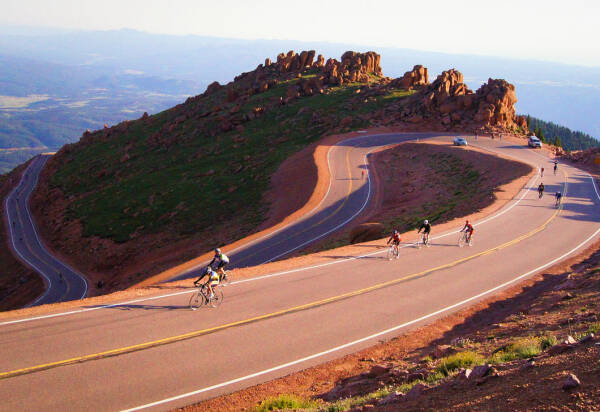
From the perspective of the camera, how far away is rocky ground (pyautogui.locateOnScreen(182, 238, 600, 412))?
851 centimetres

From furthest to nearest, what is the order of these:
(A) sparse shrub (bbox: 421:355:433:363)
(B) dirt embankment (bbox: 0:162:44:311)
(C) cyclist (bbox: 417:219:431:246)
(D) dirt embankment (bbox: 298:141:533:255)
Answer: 1. (B) dirt embankment (bbox: 0:162:44:311)
2. (D) dirt embankment (bbox: 298:141:533:255)
3. (C) cyclist (bbox: 417:219:431:246)
4. (A) sparse shrub (bbox: 421:355:433:363)

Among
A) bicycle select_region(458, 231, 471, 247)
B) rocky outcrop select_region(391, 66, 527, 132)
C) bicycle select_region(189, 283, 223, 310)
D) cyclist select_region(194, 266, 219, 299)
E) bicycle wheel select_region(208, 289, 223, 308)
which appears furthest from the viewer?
rocky outcrop select_region(391, 66, 527, 132)

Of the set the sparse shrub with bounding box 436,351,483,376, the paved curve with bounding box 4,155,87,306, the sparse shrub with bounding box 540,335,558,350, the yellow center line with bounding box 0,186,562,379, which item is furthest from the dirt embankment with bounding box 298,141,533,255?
the paved curve with bounding box 4,155,87,306

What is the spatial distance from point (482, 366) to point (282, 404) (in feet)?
15.8

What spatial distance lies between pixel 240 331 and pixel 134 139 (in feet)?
252

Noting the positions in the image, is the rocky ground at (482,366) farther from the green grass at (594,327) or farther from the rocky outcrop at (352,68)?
the rocky outcrop at (352,68)

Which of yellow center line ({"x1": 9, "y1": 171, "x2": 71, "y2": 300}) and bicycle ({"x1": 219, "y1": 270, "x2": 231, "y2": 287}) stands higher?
bicycle ({"x1": 219, "y1": 270, "x2": 231, "y2": 287})

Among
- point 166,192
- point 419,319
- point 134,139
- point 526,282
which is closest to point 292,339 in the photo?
point 419,319

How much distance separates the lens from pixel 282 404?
11875 mm

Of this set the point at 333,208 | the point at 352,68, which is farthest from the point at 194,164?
the point at 352,68

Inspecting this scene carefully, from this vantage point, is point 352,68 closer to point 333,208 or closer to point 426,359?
point 333,208

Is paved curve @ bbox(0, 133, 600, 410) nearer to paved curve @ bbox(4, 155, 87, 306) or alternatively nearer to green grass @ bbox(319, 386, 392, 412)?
green grass @ bbox(319, 386, 392, 412)

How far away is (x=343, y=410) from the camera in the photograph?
10.4m

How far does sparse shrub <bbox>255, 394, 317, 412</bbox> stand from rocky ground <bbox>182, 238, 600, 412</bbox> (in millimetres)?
28
